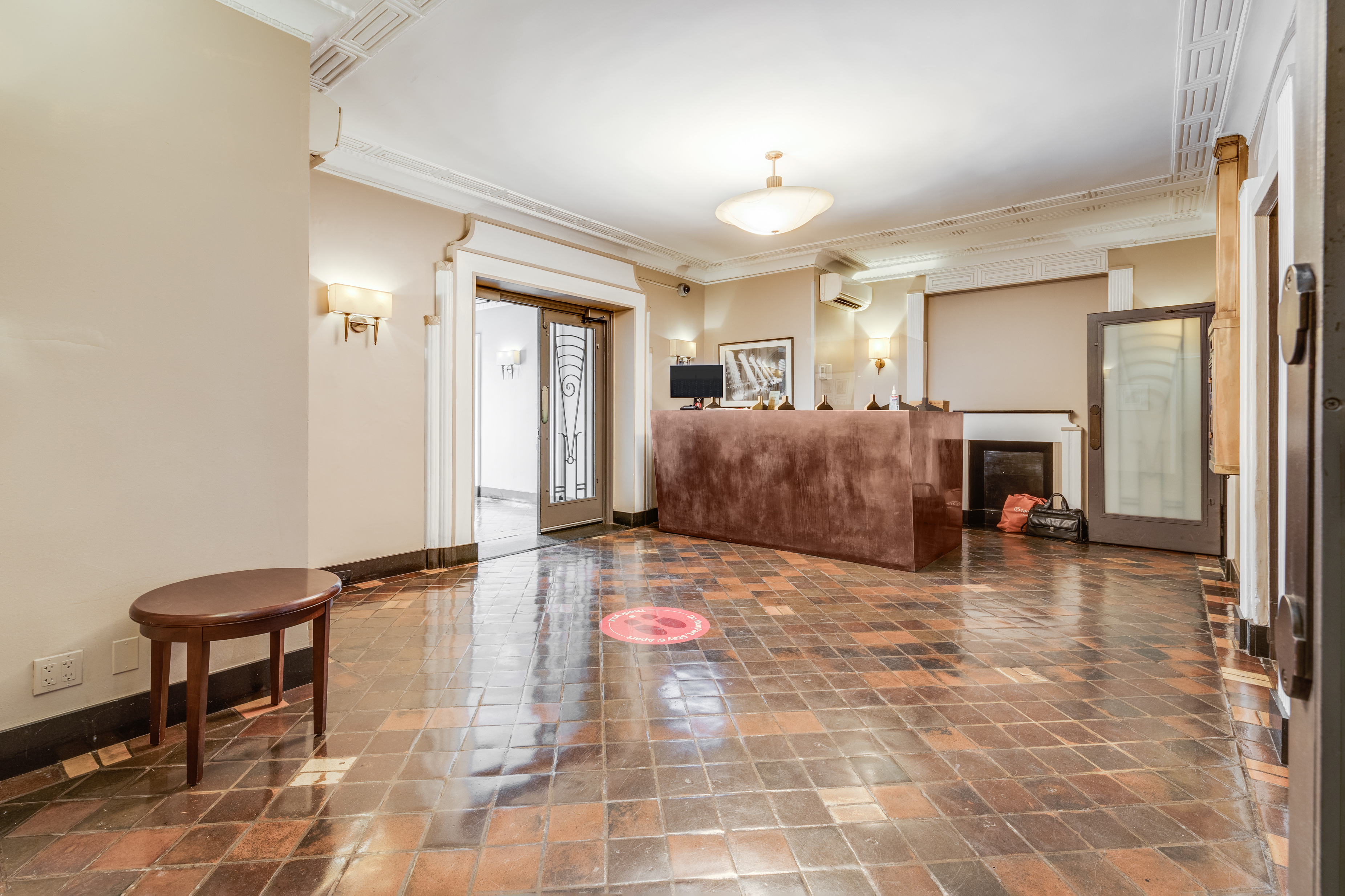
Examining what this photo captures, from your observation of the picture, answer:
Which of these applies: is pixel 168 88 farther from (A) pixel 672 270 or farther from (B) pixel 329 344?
(A) pixel 672 270

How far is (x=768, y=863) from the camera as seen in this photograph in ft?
5.32

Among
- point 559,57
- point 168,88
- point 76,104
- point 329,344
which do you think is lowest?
point 329,344

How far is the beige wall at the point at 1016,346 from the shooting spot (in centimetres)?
623

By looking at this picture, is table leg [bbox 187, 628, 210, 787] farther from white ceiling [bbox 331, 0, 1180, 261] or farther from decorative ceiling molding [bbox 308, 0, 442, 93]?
white ceiling [bbox 331, 0, 1180, 261]

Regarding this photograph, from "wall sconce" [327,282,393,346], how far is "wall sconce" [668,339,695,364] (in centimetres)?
349

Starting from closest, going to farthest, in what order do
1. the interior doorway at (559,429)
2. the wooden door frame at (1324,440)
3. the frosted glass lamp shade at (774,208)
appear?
the wooden door frame at (1324,440)
the frosted glass lamp shade at (774,208)
the interior doorway at (559,429)

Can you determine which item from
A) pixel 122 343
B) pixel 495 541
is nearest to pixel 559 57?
pixel 122 343

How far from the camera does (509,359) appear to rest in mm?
8570

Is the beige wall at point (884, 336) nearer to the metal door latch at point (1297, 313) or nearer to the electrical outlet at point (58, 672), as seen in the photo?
the metal door latch at point (1297, 313)

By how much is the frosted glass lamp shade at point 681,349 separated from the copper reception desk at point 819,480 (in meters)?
1.32

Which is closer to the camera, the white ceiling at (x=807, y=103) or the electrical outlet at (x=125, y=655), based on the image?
the electrical outlet at (x=125, y=655)

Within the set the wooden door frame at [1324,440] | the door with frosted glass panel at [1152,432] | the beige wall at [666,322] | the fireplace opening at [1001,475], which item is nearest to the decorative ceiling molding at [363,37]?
the wooden door frame at [1324,440]

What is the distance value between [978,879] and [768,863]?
54 cm

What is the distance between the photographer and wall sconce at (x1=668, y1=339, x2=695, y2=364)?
7291 millimetres
